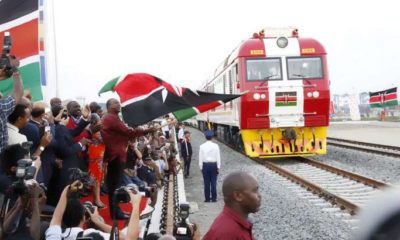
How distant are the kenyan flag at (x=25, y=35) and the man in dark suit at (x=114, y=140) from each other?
101 cm

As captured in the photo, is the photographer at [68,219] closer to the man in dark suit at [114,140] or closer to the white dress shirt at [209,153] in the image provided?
the man in dark suit at [114,140]

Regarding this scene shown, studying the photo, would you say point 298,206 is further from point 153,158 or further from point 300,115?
point 300,115

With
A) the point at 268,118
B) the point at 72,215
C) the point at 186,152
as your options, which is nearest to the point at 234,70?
the point at 268,118

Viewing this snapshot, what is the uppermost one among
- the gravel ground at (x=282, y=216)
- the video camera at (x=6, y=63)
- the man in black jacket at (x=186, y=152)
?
the video camera at (x=6, y=63)

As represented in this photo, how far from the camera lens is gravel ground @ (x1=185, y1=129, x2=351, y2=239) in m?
7.29

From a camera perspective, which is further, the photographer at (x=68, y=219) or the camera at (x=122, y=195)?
the photographer at (x=68, y=219)

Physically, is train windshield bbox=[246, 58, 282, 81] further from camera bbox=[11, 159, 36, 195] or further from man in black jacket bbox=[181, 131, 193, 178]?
camera bbox=[11, 159, 36, 195]

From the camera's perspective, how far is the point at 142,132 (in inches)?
251

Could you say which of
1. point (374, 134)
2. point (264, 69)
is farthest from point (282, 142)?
point (374, 134)

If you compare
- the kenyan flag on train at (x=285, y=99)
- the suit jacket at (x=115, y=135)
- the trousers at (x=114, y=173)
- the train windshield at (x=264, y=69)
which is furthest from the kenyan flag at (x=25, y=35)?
the kenyan flag on train at (x=285, y=99)

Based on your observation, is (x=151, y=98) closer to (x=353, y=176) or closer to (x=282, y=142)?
(x=353, y=176)

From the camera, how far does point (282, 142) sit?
52.0ft

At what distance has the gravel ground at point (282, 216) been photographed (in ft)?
23.9

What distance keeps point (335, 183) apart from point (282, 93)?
4.36 m
